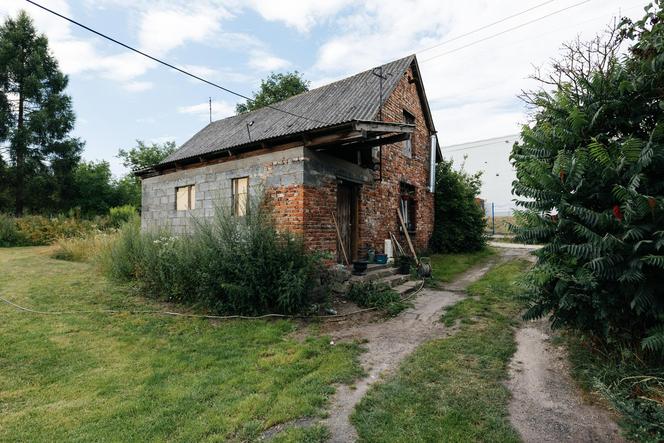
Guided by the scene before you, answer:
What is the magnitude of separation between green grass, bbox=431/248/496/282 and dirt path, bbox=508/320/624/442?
16.1 feet

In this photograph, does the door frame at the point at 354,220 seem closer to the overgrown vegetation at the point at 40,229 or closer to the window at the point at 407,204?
the window at the point at 407,204

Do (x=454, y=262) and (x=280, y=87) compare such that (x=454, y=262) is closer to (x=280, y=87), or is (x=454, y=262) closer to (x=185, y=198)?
(x=185, y=198)

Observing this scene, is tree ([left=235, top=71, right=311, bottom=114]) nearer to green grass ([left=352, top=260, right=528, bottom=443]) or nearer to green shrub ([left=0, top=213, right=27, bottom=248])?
green shrub ([left=0, top=213, right=27, bottom=248])

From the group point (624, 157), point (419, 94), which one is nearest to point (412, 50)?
point (419, 94)

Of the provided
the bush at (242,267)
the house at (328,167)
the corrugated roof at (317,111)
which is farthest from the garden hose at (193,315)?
the corrugated roof at (317,111)

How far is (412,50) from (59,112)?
2208cm

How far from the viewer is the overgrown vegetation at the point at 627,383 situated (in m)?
2.52

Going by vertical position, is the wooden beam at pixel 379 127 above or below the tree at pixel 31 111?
below

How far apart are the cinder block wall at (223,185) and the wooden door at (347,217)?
1.58m

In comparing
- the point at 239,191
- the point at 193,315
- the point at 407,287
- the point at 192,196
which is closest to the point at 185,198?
the point at 192,196

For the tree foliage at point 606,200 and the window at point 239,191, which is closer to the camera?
the tree foliage at point 606,200

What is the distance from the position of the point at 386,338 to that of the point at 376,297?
1640mm

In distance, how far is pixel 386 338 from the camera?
500cm

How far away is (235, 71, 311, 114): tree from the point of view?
74.6 ft
